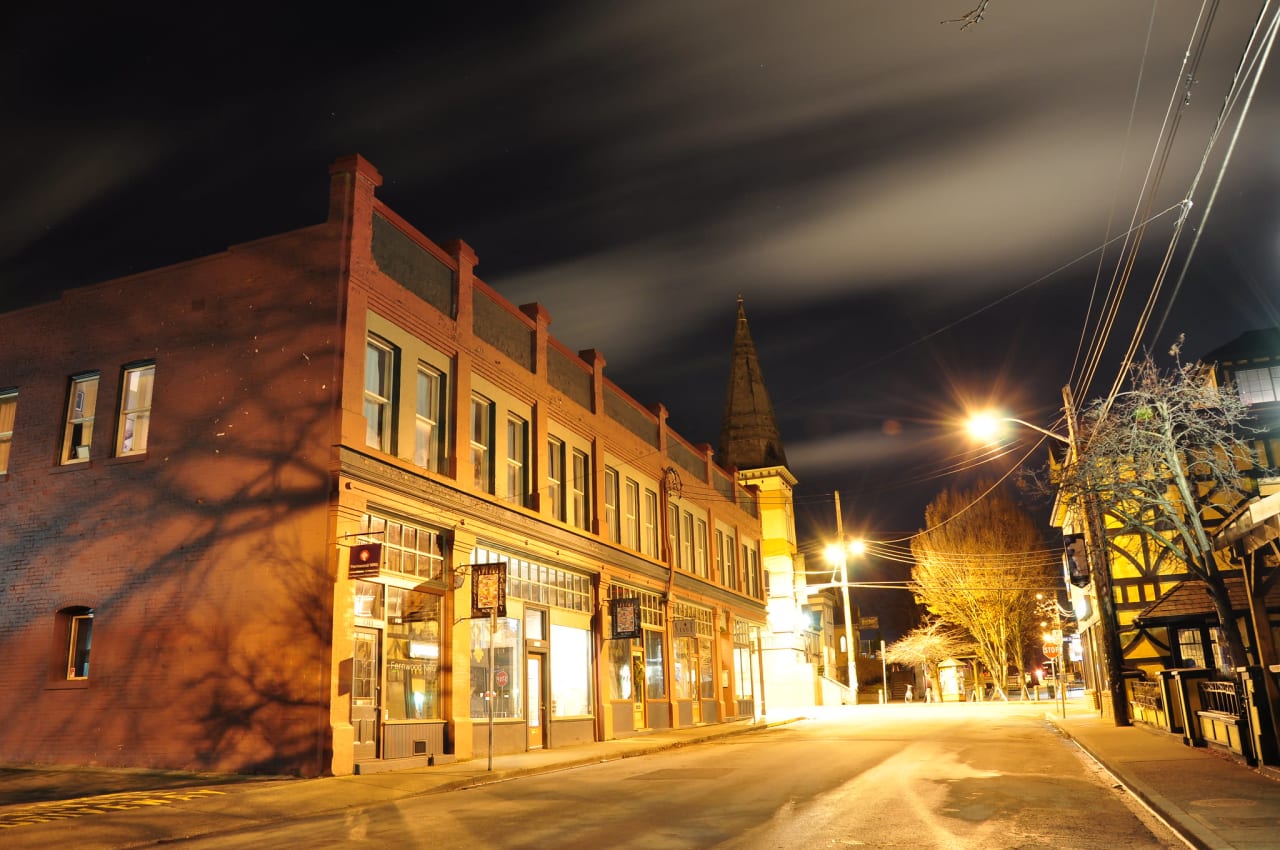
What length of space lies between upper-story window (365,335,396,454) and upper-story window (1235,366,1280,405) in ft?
96.5

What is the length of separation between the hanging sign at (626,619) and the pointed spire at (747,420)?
2591 centimetres

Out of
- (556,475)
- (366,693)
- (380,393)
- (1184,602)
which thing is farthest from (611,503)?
(1184,602)

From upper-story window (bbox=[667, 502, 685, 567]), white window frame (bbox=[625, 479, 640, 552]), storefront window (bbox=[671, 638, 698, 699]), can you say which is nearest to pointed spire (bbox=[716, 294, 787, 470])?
upper-story window (bbox=[667, 502, 685, 567])

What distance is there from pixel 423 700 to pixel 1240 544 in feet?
46.0

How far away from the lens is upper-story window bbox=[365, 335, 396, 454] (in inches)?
760

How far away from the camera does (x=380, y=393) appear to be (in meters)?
19.8

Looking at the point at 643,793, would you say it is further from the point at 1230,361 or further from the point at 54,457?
the point at 1230,361

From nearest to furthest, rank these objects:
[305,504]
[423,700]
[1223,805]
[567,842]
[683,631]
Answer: [567,842], [1223,805], [305,504], [423,700], [683,631]

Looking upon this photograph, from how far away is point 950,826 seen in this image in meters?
10.5

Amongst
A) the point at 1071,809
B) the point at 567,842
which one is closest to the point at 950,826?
the point at 1071,809

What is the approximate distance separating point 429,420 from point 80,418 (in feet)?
22.8

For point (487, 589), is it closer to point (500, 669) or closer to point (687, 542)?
point (500, 669)

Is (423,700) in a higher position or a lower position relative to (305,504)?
lower

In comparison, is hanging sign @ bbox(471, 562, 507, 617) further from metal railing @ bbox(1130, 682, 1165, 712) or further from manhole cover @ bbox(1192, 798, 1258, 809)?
metal railing @ bbox(1130, 682, 1165, 712)
